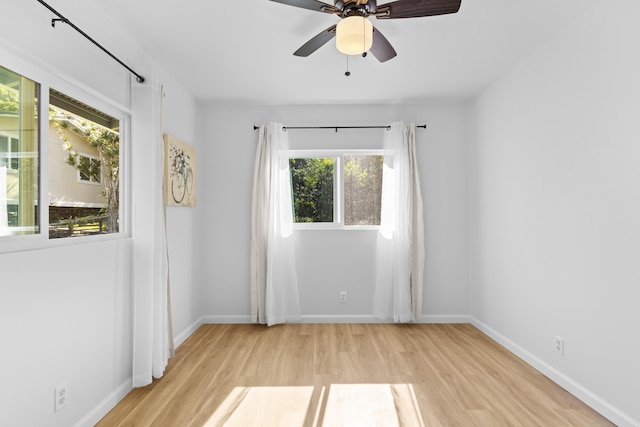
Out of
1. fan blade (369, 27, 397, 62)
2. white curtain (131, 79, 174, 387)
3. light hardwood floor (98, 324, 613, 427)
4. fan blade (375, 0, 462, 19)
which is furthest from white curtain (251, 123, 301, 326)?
fan blade (375, 0, 462, 19)

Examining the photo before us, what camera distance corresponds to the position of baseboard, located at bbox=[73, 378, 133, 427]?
77.2 inches

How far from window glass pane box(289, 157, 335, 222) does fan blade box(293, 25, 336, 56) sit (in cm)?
181

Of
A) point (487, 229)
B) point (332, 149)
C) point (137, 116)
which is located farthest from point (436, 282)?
point (137, 116)

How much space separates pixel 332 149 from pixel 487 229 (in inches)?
74.1

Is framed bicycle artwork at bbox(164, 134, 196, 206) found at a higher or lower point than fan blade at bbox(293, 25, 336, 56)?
lower

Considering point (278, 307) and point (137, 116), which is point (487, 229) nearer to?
point (278, 307)

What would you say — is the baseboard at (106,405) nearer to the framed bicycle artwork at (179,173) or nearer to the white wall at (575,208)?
the framed bicycle artwork at (179,173)

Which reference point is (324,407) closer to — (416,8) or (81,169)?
(81,169)

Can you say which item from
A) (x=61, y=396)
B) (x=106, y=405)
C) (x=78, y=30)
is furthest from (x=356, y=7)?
(x=106, y=405)

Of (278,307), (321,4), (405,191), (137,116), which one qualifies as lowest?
(278,307)

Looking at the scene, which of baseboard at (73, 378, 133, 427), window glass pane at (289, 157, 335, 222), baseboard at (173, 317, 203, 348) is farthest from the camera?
window glass pane at (289, 157, 335, 222)

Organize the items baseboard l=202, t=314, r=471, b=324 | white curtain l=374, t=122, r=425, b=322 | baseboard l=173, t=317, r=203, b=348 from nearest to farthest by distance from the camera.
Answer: baseboard l=173, t=317, r=203, b=348, white curtain l=374, t=122, r=425, b=322, baseboard l=202, t=314, r=471, b=324

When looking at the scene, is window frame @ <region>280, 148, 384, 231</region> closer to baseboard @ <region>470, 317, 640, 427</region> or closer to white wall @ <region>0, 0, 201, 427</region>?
baseboard @ <region>470, 317, 640, 427</region>

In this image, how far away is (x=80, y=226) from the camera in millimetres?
2021
